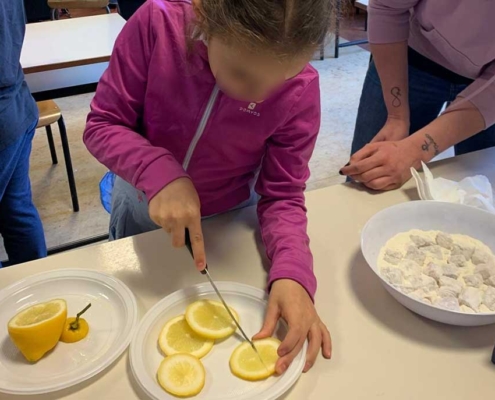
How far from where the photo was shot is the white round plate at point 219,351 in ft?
2.23

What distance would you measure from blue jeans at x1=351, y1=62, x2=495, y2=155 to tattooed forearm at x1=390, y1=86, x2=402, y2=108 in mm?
105

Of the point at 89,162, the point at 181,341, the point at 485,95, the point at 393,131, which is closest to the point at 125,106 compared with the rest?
the point at 181,341

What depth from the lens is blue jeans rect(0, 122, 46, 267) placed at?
1469mm

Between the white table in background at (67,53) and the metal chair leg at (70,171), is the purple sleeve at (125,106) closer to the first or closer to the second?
the white table in background at (67,53)

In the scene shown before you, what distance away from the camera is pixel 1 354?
71cm

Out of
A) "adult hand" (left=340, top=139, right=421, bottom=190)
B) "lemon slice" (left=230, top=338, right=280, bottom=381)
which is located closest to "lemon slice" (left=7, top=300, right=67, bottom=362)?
"lemon slice" (left=230, top=338, right=280, bottom=381)

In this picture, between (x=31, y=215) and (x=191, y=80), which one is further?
(x=31, y=215)

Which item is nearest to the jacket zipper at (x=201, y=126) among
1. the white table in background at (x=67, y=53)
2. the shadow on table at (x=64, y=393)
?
the shadow on table at (x=64, y=393)

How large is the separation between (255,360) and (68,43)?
5.23 feet

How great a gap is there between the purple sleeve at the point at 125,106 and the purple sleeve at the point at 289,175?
0.66 feet

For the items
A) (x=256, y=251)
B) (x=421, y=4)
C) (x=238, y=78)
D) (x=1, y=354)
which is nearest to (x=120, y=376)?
(x=1, y=354)

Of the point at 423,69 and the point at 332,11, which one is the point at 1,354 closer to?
the point at 332,11

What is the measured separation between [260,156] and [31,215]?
0.96 m

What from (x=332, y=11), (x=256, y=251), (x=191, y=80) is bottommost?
(x=256, y=251)
